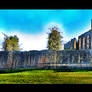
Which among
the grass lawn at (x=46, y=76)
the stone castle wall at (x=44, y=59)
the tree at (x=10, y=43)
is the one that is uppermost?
the tree at (x=10, y=43)

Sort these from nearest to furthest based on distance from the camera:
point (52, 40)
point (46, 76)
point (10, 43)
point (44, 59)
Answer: point (46, 76)
point (44, 59)
point (52, 40)
point (10, 43)

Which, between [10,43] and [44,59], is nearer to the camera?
[44,59]

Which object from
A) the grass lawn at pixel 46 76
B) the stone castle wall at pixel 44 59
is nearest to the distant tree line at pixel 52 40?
the stone castle wall at pixel 44 59

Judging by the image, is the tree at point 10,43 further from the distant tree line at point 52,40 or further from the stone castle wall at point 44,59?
the stone castle wall at point 44,59

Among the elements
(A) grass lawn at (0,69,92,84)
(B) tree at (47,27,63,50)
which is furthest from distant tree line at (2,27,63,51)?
(A) grass lawn at (0,69,92,84)

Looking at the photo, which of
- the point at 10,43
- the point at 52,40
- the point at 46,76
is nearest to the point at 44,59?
the point at 46,76

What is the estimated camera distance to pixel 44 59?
5.57 meters

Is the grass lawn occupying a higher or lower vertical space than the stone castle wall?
lower

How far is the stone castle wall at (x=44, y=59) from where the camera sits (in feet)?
17.7

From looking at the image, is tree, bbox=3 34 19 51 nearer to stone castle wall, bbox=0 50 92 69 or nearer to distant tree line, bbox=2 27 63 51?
distant tree line, bbox=2 27 63 51

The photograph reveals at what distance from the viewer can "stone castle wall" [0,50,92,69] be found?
541cm

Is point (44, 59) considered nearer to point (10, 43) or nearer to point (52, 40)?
point (52, 40)

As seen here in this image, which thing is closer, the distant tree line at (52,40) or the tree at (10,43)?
the distant tree line at (52,40)
